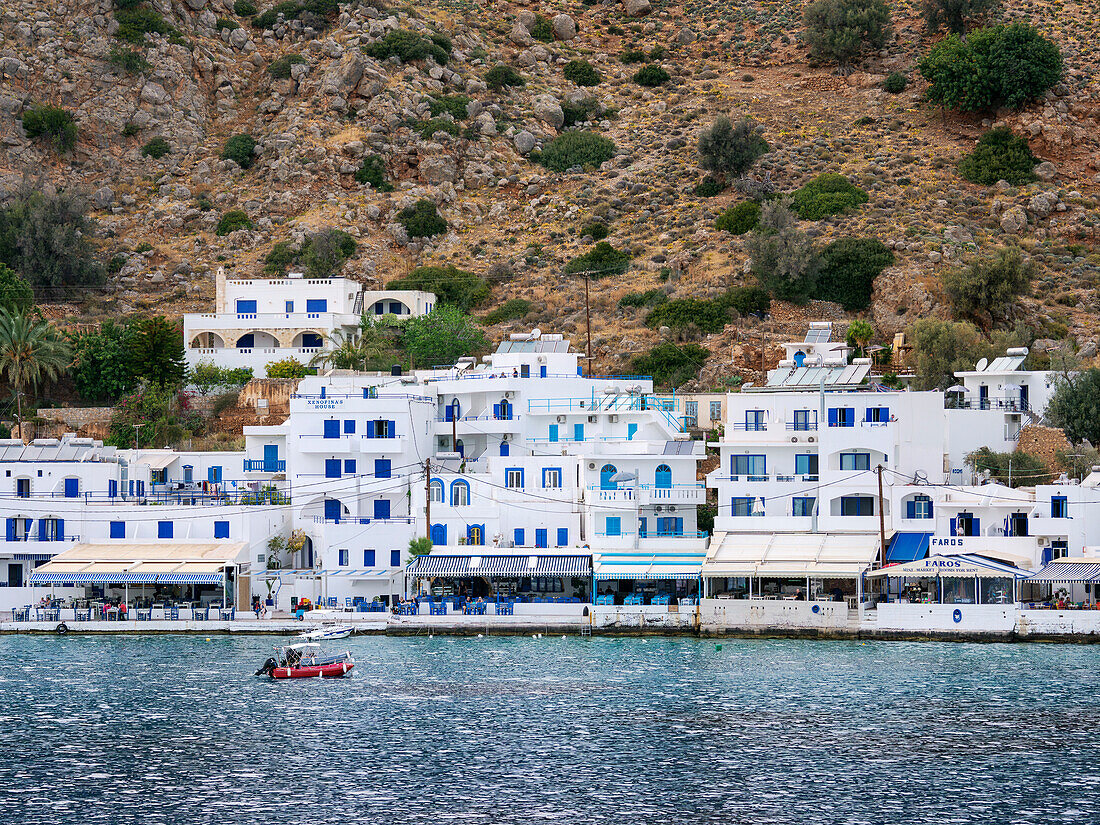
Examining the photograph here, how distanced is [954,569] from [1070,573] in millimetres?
4515

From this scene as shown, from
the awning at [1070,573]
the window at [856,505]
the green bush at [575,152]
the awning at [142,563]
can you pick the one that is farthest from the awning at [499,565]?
the green bush at [575,152]

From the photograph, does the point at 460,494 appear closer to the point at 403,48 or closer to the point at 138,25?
the point at 403,48

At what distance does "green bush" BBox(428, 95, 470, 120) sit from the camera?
12038 cm

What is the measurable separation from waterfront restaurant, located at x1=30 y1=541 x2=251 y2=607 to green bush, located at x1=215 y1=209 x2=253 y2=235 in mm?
44088

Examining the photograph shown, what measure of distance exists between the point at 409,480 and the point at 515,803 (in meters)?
35.0

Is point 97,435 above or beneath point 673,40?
beneath

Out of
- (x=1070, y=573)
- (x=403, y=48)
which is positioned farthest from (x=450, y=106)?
Result: (x=1070, y=573)

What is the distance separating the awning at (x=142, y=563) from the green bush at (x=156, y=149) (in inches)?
2137

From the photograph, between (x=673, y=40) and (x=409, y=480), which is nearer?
(x=409, y=480)

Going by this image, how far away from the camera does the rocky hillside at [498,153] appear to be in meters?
105

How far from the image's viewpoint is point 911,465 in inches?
2800

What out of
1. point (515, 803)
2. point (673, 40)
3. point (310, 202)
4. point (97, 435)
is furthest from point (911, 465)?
point (673, 40)

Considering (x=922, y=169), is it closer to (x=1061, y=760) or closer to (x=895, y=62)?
(x=895, y=62)

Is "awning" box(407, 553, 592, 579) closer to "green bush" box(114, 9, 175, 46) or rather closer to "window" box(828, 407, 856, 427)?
"window" box(828, 407, 856, 427)
